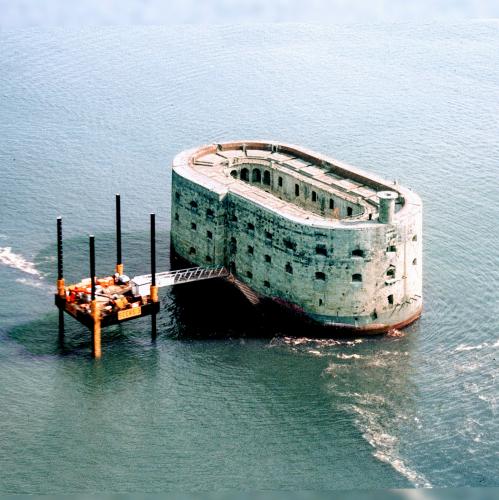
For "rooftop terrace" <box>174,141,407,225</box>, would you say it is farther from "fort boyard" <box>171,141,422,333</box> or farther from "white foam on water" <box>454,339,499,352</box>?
"white foam on water" <box>454,339,499,352</box>

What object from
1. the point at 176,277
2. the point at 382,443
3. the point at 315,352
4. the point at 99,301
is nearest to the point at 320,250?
the point at 315,352

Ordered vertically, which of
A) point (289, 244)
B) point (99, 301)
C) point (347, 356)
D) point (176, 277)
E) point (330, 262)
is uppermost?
point (289, 244)

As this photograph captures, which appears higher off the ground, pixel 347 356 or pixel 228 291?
pixel 228 291

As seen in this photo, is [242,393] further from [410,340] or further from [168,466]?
[410,340]

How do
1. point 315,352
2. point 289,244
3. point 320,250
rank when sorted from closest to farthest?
point 315,352 → point 320,250 → point 289,244

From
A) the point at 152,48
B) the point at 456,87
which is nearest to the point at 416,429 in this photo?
the point at 456,87

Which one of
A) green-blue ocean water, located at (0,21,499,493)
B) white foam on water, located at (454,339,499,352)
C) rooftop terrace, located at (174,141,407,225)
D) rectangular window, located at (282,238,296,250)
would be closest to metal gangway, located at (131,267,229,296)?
green-blue ocean water, located at (0,21,499,493)

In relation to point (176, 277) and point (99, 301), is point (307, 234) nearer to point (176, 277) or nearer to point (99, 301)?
point (176, 277)
